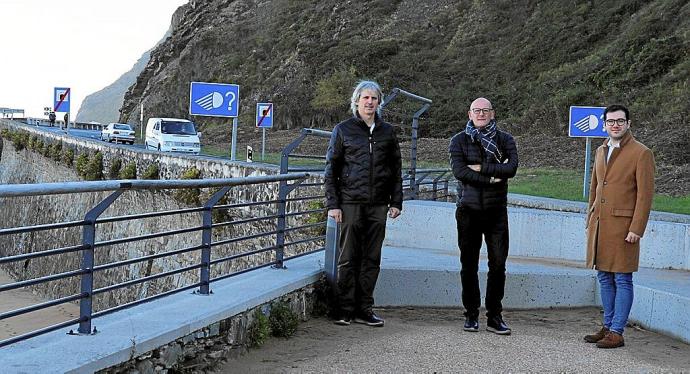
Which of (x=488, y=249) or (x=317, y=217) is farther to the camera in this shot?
(x=317, y=217)

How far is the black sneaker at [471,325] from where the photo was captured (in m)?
7.32

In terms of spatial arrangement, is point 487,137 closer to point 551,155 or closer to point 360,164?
point 360,164

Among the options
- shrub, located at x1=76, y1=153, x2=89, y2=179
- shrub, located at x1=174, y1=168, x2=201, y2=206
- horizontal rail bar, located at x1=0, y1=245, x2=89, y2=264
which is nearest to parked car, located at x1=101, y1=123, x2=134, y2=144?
shrub, located at x1=76, y1=153, x2=89, y2=179

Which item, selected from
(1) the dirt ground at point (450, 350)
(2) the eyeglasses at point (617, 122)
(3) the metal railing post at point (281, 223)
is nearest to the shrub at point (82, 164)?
(3) the metal railing post at point (281, 223)

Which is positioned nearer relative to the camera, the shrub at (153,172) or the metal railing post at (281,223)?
the metal railing post at (281,223)

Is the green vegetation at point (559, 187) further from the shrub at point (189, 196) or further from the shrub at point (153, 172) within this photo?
the shrub at point (153, 172)

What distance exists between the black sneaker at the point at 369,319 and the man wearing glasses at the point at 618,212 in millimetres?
1715

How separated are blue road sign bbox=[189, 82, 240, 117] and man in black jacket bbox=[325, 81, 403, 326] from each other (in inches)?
519

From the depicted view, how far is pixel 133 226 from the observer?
70.0ft

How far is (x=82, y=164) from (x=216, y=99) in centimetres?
1000

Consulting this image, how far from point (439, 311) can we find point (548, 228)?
309cm

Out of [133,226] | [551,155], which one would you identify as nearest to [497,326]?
[133,226]

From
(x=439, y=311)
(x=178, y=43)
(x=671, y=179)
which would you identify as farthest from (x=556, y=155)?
(x=178, y=43)

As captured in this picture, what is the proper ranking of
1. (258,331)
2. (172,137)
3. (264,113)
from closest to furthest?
(258,331) < (264,113) < (172,137)
